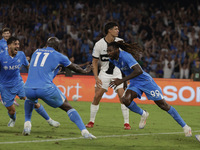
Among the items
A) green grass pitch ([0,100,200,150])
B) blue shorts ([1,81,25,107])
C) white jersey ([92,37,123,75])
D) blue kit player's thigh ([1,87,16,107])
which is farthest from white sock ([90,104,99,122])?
blue kit player's thigh ([1,87,16,107])

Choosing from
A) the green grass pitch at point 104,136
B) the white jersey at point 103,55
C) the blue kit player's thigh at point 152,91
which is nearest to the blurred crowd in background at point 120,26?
the green grass pitch at point 104,136

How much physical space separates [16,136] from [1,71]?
5.94 feet

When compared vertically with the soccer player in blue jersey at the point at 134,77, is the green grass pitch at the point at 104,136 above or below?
below

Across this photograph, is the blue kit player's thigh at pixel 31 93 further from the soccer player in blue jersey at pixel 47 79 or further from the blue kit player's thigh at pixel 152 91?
the blue kit player's thigh at pixel 152 91

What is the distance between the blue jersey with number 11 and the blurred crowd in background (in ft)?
36.6

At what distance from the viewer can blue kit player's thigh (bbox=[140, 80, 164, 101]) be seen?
324 inches

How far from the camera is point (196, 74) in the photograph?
16.1 meters

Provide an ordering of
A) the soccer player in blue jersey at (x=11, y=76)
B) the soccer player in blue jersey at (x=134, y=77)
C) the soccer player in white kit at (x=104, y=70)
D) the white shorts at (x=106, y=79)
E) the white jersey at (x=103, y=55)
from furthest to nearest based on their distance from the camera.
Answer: the white shorts at (x=106, y=79) < the white jersey at (x=103, y=55) < the soccer player in white kit at (x=104, y=70) < the soccer player in blue jersey at (x=11, y=76) < the soccer player in blue jersey at (x=134, y=77)

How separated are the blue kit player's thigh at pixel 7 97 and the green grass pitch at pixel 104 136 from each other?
1.74 feet

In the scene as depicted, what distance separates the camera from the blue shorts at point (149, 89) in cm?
823

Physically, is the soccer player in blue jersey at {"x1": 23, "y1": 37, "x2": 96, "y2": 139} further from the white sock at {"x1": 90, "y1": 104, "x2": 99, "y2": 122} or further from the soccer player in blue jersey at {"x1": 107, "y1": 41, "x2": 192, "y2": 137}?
the white sock at {"x1": 90, "y1": 104, "x2": 99, "y2": 122}

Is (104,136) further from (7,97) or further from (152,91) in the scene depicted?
(7,97)

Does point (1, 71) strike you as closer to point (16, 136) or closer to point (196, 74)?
point (16, 136)

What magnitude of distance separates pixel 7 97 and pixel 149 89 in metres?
2.99
